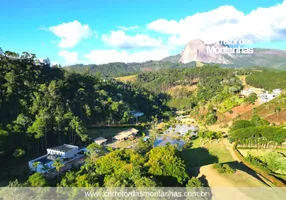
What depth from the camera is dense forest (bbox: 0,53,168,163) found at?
3170cm

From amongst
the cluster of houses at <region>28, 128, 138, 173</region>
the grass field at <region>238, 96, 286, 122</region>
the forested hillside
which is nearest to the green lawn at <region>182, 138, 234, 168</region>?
the grass field at <region>238, 96, 286, 122</region>

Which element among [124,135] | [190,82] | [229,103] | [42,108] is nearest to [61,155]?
[42,108]

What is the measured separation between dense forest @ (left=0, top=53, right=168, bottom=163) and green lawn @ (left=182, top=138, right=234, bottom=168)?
16739 mm

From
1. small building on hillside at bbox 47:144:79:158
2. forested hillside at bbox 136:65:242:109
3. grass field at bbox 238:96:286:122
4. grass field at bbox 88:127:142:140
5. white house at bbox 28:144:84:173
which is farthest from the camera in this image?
forested hillside at bbox 136:65:242:109

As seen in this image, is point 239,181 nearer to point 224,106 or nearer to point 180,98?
point 224,106

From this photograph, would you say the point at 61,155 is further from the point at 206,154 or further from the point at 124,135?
the point at 206,154

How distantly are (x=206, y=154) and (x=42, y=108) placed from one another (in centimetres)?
2767

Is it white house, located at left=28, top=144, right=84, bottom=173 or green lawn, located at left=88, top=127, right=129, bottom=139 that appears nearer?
white house, located at left=28, top=144, right=84, bottom=173

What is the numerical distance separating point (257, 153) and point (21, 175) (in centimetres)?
2887

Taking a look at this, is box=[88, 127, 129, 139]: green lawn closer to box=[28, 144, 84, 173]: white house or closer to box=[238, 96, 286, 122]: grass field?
box=[28, 144, 84, 173]: white house

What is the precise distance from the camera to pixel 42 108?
132 ft

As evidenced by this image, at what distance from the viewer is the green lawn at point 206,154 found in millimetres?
29812

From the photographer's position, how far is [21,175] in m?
26.2

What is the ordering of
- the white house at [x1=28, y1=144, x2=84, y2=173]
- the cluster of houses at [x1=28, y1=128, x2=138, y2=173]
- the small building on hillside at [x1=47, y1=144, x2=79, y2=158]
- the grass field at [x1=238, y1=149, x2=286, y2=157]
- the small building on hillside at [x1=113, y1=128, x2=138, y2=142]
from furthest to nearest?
1. the small building on hillside at [x1=113, y1=128, x2=138, y2=142]
2. the small building on hillside at [x1=47, y1=144, x2=79, y2=158]
3. the grass field at [x1=238, y1=149, x2=286, y2=157]
4. the white house at [x1=28, y1=144, x2=84, y2=173]
5. the cluster of houses at [x1=28, y1=128, x2=138, y2=173]
